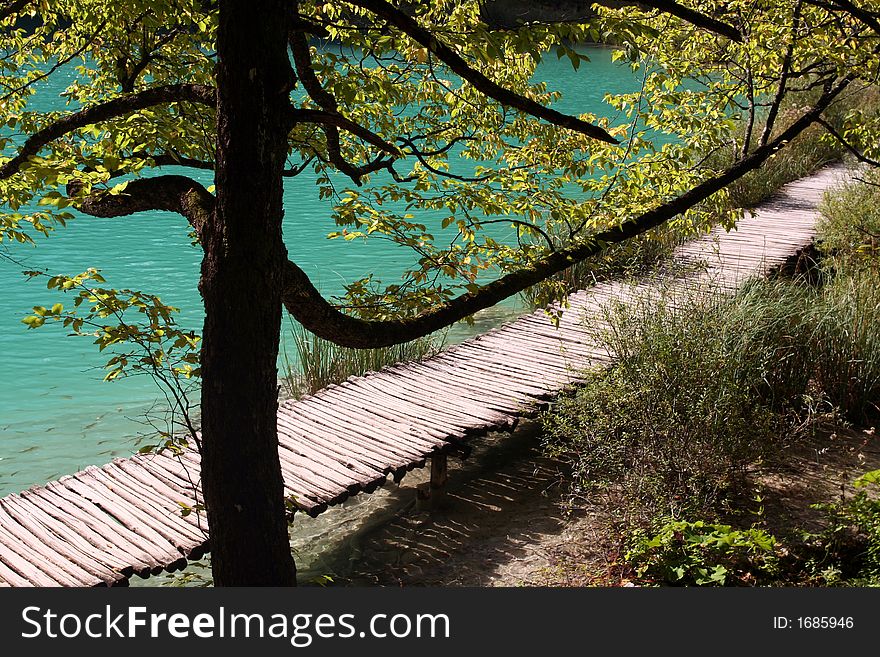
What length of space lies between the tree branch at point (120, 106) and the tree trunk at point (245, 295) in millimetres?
357

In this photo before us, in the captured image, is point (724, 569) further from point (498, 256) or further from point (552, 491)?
point (552, 491)

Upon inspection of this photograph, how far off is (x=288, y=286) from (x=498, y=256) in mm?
1490

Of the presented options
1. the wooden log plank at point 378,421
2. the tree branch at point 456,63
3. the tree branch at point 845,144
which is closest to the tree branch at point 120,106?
the tree branch at point 456,63

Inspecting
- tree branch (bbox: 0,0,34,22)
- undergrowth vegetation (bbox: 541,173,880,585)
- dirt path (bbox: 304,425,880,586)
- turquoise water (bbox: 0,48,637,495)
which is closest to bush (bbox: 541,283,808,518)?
undergrowth vegetation (bbox: 541,173,880,585)

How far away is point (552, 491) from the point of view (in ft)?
21.5

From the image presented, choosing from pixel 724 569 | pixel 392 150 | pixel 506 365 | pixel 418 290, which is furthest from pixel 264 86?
pixel 506 365

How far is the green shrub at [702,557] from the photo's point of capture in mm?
4449

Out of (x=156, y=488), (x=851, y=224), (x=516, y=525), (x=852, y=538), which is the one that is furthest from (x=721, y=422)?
(x=851, y=224)

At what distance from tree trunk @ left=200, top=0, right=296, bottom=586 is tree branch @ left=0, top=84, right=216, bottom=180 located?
14.1 inches

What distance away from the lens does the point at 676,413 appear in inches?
210

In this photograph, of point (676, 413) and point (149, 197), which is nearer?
point (149, 197)

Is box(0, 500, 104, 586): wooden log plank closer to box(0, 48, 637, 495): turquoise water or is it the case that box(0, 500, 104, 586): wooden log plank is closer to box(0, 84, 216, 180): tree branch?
box(0, 48, 637, 495): turquoise water

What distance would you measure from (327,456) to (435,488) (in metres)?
0.89

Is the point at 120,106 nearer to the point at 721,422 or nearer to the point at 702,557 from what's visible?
the point at 702,557
